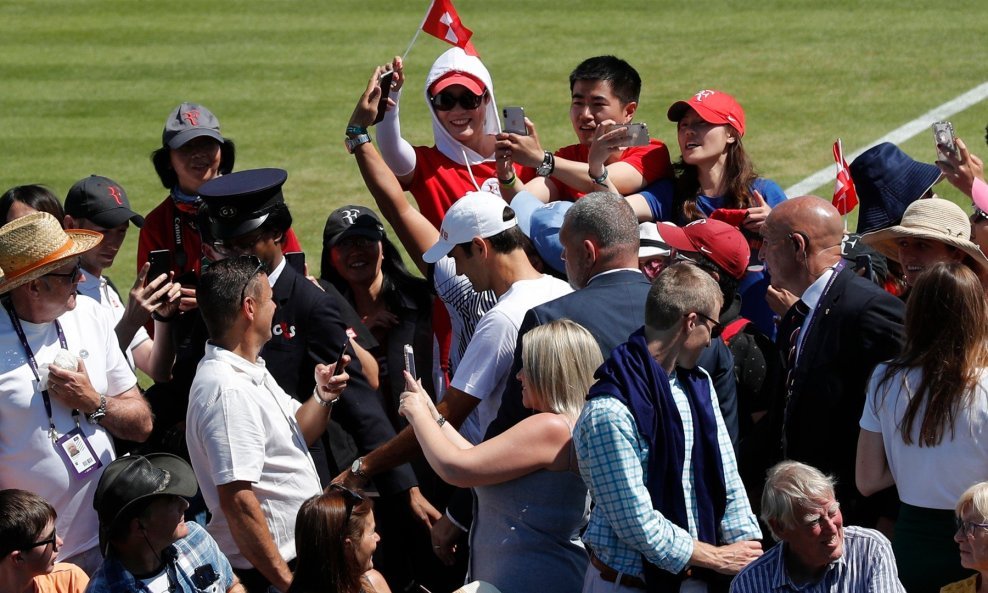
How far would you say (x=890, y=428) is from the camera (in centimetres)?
439

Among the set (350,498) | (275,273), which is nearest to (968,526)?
(350,498)

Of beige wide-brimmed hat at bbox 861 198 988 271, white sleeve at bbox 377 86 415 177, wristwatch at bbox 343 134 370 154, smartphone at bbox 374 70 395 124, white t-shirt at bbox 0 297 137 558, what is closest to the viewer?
white t-shirt at bbox 0 297 137 558

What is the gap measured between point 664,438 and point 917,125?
1019 cm

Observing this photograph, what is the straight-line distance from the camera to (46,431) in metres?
4.84

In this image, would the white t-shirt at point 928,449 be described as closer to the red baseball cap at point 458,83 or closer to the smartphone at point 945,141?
the smartphone at point 945,141

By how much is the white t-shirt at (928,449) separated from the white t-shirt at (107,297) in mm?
3184

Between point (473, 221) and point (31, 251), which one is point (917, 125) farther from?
point (31, 251)

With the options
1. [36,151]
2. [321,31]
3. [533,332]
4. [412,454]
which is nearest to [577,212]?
[533,332]

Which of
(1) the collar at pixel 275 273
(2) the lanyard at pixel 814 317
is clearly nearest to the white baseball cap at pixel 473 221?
(1) the collar at pixel 275 273

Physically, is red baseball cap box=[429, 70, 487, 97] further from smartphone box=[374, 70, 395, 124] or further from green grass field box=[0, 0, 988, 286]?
green grass field box=[0, 0, 988, 286]

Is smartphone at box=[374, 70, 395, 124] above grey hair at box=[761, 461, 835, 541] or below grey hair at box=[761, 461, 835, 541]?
above

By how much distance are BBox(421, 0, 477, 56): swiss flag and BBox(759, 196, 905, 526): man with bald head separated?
7.74 ft

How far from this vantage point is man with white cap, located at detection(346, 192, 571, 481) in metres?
4.86

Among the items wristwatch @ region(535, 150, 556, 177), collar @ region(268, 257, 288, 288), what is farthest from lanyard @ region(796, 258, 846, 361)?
collar @ region(268, 257, 288, 288)
